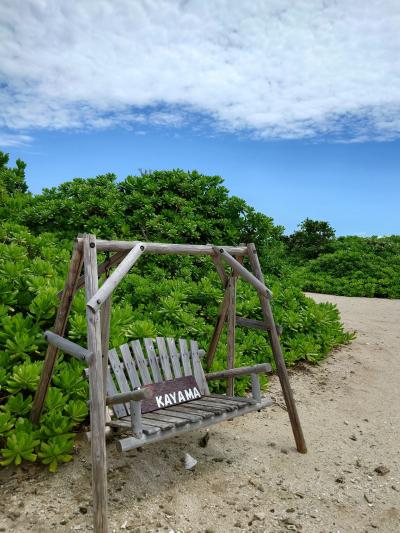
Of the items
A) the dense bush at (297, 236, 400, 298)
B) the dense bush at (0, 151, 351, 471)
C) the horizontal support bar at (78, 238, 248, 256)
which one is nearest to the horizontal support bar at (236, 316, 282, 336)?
the horizontal support bar at (78, 238, 248, 256)

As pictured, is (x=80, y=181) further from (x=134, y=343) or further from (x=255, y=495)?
(x=255, y=495)

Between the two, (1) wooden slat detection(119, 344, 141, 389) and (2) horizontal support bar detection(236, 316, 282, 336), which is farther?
(2) horizontal support bar detection(236, 316, 282, 336)

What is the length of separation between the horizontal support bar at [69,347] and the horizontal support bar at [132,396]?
392mm

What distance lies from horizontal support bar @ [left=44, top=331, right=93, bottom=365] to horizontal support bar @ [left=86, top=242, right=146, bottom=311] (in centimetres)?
26

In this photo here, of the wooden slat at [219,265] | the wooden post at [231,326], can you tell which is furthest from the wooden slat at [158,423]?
the wooden slat at [219,265]

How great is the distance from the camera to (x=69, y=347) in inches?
116

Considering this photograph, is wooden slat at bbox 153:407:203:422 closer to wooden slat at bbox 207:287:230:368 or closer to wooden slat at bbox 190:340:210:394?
wooden slat at bbox 190:340:210:394

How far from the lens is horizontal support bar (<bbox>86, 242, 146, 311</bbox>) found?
270cm

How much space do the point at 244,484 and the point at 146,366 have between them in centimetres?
114

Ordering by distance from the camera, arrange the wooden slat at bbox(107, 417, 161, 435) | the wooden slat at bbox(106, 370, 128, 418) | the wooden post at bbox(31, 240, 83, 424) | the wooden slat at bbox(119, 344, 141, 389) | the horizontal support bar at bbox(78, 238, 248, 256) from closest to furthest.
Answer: the wooden slat at bbox(107, 417, 161, 435)
the horizontal support bar at bbox(78, 238, 248, 256)
the wooden post at bbox(31, 240, 83, 424)
the wooden slat at bbox(106, 370, 128, 418)
the wooden slat at bbox(119, 344, 141, 389)

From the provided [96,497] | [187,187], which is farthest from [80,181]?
[96,497]

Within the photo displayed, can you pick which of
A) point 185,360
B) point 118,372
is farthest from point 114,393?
point 185,360

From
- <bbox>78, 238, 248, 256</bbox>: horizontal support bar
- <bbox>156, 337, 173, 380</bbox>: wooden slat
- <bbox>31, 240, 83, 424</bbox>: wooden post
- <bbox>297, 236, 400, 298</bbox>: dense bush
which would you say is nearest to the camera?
<bbox>78, 238, 248, 256</bbox>: horizontal support bar

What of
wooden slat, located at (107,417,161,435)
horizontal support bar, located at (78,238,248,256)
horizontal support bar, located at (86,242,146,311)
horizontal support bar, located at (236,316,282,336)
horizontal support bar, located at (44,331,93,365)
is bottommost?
wooden slat, located at (107,417,161,435)
